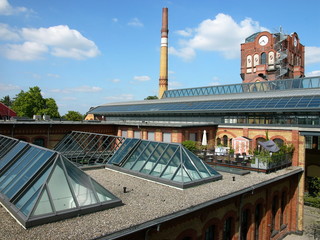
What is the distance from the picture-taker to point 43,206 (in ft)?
24.0

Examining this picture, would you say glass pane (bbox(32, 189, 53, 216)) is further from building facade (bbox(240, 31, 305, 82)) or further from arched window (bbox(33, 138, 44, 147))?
building facade (bbox(240, 31, 305, 82))

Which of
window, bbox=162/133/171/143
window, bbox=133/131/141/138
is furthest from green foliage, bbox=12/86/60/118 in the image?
window, bbox=162/133/171/143

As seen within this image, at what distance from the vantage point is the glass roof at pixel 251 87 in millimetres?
26844

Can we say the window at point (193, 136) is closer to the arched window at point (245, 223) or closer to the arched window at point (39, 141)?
the arched window at point (245, 223)

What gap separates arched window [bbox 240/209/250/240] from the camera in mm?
13193

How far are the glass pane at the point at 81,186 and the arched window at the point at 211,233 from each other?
523 cm

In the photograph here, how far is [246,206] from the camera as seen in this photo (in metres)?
12.7

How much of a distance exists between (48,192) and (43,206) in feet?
1.41

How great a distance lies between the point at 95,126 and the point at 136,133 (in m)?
4.54

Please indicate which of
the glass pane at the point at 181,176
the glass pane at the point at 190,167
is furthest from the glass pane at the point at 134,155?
the glass pane at the point at 181,176

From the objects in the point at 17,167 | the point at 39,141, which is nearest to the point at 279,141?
the point at 17,167

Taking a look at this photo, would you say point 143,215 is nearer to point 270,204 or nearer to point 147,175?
point 147,175

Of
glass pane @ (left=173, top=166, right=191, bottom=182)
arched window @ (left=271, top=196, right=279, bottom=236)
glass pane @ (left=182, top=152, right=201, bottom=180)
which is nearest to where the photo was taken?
glass pane @ (left=173, top=166, right=191, bottom=182)

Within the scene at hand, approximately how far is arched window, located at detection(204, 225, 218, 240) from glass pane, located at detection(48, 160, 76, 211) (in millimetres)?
5896
